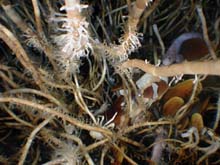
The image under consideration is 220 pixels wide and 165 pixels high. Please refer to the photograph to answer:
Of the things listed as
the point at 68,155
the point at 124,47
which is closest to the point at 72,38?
the point at 124,47

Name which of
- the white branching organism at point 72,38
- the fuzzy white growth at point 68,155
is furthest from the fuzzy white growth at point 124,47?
the fuzzy white growth at point 68,155

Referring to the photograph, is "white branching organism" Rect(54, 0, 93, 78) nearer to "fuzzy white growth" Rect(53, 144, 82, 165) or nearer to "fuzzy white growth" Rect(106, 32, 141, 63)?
"fuzzy white growth" Rect(106, 32, 141, 63)

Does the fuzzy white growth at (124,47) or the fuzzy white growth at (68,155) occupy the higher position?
the fuzzy white growth at (124,47)

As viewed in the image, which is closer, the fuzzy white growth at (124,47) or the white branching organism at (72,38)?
the white branching organism at (72,38)

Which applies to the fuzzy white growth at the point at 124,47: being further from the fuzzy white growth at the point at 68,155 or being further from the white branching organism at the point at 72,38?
the fuzzy white growth at the point at 68,155

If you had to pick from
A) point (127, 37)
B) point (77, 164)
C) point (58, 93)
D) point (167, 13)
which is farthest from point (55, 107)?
point (167, 13)

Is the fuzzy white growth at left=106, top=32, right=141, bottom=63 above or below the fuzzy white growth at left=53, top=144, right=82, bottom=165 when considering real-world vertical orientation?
above

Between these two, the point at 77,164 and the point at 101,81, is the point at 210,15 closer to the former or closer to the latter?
the point at 101,81

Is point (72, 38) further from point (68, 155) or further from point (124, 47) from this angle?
point (68, 155)

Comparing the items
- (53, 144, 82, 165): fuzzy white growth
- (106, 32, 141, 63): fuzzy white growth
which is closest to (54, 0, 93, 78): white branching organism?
(106, 32, 141, 63): fuzzy white growth
